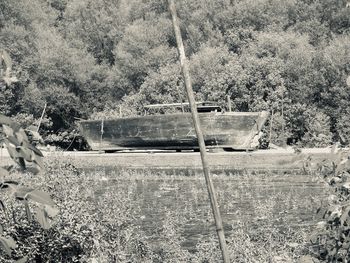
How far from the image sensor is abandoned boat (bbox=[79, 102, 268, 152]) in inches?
1273

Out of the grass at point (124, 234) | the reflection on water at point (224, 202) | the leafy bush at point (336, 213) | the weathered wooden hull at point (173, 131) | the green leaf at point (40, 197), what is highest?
the weathered wooden hull at point (173, 131)

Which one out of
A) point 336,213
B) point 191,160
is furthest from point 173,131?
point 336,213

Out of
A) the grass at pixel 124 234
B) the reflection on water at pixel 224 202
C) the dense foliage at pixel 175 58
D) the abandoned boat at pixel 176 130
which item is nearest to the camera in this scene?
the grass at pixel 124 234

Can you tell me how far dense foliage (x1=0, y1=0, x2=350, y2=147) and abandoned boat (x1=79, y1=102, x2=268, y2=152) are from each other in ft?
16.0

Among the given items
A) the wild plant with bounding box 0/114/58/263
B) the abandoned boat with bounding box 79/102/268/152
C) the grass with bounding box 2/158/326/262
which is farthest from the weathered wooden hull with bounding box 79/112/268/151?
the wild plant with bounding box 0/114/58/263

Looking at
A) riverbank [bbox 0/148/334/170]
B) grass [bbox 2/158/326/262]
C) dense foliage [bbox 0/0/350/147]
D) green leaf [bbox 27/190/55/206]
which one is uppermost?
dense foliage [bbox 0/0/350/147]

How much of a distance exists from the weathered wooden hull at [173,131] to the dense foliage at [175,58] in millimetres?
4845

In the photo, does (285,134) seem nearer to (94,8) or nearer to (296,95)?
(296,95)

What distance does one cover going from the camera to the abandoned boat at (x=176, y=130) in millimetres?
32344

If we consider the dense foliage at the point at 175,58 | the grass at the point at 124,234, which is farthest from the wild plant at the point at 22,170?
the dense foliage at the point at 175,58

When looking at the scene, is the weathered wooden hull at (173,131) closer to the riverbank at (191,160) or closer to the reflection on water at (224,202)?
the riverbank at (191,160)

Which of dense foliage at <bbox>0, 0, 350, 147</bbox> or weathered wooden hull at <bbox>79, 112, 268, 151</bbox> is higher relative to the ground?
dense foliage at <bbox>0, 0, 350, 147</bbox>

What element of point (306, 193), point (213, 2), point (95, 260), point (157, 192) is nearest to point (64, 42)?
point (213, 2)

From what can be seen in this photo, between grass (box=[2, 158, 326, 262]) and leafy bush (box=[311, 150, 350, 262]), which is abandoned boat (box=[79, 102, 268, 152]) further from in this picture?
leafy bush (box=[311, 150, 350, 262])
